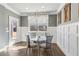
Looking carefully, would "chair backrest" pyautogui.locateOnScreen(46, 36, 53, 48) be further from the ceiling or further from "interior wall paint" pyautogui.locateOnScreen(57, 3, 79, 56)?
the ceiling

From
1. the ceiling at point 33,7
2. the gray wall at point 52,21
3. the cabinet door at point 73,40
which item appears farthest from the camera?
the gray wall at point 52,21

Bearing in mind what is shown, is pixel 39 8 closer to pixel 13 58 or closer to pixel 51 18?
pixel 51 18

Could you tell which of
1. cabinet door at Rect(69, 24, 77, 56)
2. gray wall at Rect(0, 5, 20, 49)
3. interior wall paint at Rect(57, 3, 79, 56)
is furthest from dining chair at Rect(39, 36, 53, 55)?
gray wall at Rect(0, 5, 20, 49)

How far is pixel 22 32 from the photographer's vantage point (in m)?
3.19

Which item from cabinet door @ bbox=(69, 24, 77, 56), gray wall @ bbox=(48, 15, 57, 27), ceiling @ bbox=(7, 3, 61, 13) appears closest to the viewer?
cabinet door @ bbox=(69, 24, 77, 56)

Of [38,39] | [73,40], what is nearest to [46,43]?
[38,39]

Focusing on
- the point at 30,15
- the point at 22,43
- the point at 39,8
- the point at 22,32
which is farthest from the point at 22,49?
the point at 39,8

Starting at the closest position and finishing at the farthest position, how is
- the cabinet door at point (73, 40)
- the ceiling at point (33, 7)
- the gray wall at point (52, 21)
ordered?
1. the cabinet door at point (73, 40)
2. the ceiling at point (33, 7)
3. the gray wall at point (52, 21)

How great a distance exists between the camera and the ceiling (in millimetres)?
2955

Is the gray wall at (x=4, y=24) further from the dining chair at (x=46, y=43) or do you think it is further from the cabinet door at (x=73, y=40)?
the cabinet door at (x=73, y=40)

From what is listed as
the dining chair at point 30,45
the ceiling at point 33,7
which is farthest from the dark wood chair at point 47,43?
the ceiling at point 33,7

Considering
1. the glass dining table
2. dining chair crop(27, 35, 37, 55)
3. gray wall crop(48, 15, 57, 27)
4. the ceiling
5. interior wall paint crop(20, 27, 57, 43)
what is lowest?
dining chair crop(27, 35, 37, 55)

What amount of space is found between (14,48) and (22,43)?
22 centimetres

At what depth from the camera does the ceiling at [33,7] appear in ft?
9.70
